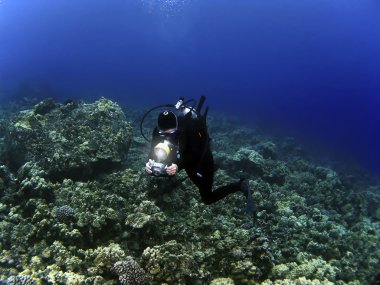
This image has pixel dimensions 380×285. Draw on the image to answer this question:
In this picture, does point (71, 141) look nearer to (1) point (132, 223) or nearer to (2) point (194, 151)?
(1) point (132, 223)

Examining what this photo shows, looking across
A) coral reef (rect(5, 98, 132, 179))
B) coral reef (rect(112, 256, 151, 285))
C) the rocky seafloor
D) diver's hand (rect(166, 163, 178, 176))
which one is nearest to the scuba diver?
diver's hand (rect(166, 163, 178, 176))

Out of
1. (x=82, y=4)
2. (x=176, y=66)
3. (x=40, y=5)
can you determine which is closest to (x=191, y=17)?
(x=176, y=66)

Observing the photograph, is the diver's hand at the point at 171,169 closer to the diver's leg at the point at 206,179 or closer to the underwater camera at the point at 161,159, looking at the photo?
the underwater camera at the point at 161,159

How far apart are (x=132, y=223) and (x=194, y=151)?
240cm

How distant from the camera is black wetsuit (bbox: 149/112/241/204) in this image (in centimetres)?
548

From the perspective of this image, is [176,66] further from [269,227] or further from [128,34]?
[269,227]

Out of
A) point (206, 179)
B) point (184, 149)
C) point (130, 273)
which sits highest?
point (184, 149)

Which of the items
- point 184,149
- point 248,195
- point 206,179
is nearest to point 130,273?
point 206,179

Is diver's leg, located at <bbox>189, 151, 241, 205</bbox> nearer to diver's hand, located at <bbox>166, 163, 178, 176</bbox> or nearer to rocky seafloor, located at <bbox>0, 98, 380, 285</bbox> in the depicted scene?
rocky seafloor, located at <bbox>0, 98, 380, 285</bbox>

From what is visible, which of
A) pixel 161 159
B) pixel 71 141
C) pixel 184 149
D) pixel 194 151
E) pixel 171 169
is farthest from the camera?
pixel 71 141

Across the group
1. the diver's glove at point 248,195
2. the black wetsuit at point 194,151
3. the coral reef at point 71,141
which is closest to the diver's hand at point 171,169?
the black wetsuit at point 194,151

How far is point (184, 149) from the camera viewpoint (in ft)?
18.7

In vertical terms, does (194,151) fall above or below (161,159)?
above

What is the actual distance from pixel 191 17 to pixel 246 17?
3442 cm
